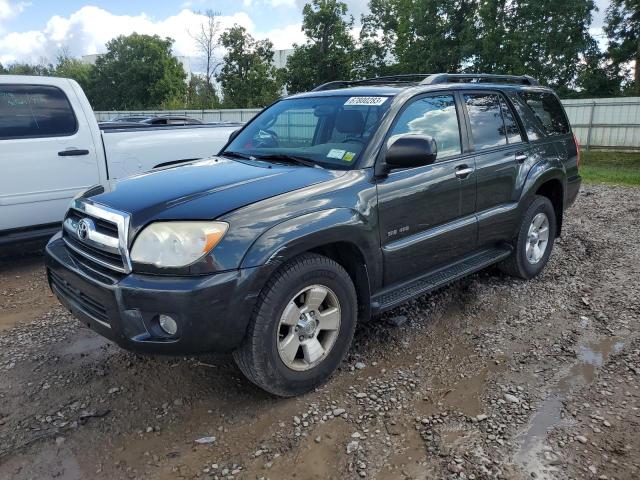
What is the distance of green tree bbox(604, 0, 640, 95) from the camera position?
72.8 ft

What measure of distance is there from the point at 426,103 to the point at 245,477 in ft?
8.95

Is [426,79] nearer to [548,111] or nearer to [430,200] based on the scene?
[430,200]

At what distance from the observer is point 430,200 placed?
11.7ft

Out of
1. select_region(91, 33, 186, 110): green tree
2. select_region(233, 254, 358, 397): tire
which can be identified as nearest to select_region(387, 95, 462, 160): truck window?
select_region(233, 254, 358, 397): tire

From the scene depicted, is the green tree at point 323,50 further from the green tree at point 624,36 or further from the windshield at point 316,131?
the windshield at point 316,131

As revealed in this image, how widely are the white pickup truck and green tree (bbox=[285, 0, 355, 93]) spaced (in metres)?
24.0

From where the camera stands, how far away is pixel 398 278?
11.4 feet

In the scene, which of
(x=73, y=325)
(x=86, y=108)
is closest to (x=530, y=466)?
(x=73, y=325)

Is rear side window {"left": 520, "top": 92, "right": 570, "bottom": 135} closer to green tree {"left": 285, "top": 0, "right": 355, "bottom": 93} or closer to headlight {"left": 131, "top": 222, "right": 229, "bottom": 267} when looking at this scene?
headlight {"left": 131, "top": 222, "right": 229, "bottom": 267}

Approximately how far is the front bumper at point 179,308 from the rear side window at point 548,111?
352 cm

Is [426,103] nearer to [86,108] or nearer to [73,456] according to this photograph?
A: [73,456]

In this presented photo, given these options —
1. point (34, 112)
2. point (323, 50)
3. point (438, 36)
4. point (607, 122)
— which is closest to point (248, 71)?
point (323, 50)

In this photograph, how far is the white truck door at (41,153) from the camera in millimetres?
4992

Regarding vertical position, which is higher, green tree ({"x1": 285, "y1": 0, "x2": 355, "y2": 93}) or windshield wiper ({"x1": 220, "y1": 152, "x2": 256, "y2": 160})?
green tree ({"x1": 285, "y1": 0, "x2": 355, "y2": 93})
